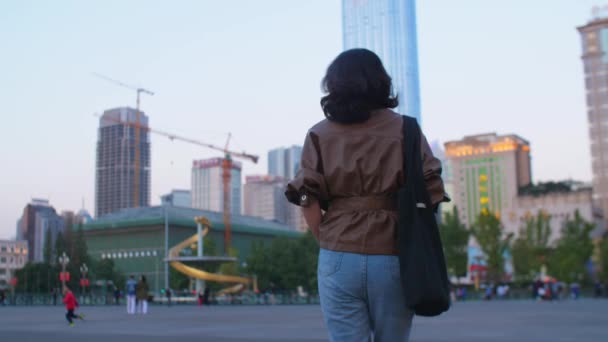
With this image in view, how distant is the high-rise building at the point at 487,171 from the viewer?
166 meters

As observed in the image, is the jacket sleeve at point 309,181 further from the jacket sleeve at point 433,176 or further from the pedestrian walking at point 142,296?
the pedestrian walking at point 142,296

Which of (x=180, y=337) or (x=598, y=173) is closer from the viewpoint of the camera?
(x=180, y=337)

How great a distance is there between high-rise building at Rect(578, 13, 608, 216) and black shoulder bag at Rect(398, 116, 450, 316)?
410ft

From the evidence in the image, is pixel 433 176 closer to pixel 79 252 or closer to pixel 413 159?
pixel 413 159

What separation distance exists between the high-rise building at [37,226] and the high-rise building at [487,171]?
309 ft

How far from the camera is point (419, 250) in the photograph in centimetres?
297

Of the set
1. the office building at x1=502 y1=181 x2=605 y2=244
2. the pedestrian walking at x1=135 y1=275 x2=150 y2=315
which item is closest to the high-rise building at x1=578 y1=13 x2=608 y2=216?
the office building at x1=502 y1=181 x2=605 y2=244

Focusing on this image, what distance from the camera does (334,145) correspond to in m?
3.29

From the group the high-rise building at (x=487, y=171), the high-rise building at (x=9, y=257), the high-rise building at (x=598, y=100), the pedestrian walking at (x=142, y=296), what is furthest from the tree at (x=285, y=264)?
the high-rise building at (x=487, y=171)

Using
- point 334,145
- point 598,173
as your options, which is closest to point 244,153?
point 598,173

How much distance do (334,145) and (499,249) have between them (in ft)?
197

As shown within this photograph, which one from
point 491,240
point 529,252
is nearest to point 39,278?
point 491,240

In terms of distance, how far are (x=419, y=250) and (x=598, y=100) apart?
128 m

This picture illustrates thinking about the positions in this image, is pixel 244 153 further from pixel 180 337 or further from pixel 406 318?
pixel 406 318
